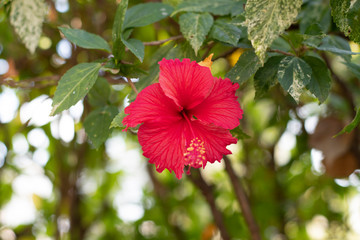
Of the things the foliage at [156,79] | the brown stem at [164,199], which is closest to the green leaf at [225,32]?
the foliage at [156,79]

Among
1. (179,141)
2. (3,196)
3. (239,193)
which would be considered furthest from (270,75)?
(3,196)

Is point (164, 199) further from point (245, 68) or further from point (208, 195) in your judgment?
point (245, 68)

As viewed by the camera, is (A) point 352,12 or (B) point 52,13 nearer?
(A) point 352,12

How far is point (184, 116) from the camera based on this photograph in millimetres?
626

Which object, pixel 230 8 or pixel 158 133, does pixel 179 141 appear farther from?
pixel 230 8

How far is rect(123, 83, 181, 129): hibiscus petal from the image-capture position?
1.89ft

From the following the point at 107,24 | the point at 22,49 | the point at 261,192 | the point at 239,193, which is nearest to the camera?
the point at 239,193

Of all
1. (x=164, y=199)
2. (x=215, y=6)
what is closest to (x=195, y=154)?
(x=215, y=6)

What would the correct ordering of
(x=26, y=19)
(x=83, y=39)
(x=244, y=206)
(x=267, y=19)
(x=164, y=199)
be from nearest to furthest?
(x=267, y=19) → (x=83, y=39) → (x=26, y=19) → (x=244, y=206) → (x=164, y=199)

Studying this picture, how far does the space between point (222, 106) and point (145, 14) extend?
0.92ft

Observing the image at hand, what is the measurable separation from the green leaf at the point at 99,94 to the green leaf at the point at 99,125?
36mm

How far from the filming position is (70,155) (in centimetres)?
164

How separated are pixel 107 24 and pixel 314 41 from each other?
102cm

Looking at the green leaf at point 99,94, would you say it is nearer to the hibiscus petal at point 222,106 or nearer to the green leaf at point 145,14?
the green leaf at point 145,14
